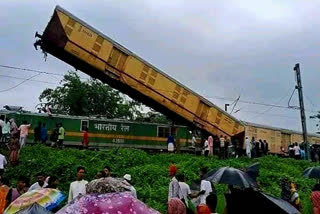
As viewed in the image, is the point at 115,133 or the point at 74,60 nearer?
the point at 74,60

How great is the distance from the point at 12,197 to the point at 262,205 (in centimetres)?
422

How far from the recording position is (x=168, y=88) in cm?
2634

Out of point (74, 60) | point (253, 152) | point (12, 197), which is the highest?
point (74, 60)

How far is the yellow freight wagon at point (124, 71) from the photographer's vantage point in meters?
23.8

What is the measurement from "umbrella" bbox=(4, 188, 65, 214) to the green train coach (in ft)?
74.1

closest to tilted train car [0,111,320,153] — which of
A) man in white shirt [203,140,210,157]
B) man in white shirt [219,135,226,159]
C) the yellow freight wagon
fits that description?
man in white shirt [203,140,210,157]

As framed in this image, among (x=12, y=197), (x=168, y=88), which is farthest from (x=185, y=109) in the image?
(x=12, y=197)

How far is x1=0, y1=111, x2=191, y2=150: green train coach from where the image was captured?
2888 centimetres

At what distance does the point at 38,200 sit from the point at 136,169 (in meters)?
12.7

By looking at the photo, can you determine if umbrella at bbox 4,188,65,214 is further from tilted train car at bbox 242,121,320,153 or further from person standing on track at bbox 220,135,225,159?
tilted train car at bbox 242,121,320,153

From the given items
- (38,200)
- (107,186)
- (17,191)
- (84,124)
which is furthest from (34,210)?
(84,124)

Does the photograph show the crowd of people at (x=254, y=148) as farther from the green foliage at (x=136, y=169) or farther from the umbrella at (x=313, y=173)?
the umbrella at (x=313, y=173)

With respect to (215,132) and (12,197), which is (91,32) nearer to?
(215,132)

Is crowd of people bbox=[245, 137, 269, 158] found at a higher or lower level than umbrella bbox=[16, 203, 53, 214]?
higher
